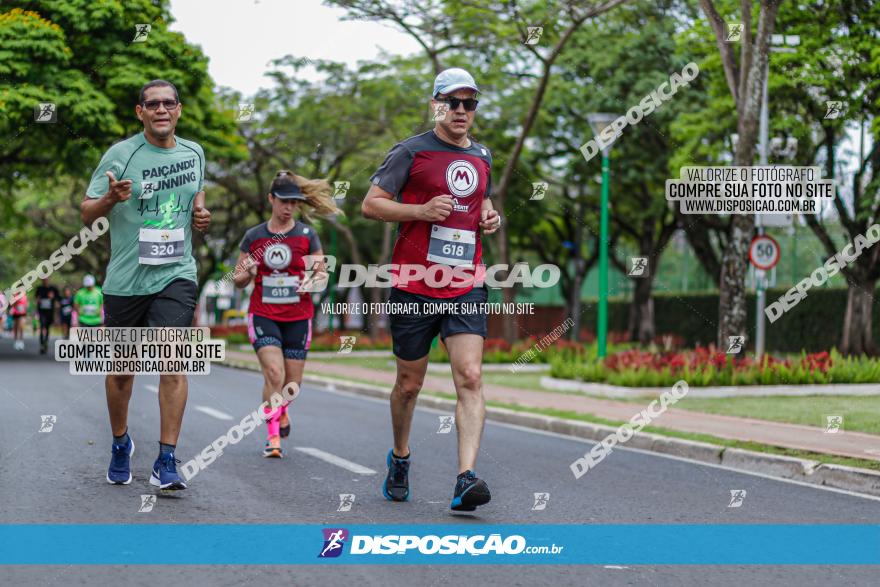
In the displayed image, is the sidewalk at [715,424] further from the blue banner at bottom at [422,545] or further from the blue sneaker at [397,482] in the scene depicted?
the blue sneaker at [397,482]

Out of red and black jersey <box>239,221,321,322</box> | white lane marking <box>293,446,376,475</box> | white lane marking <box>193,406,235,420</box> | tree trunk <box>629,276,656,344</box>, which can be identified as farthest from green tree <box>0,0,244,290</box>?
white lane marking <box>293,446,376,475</box>

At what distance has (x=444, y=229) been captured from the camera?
248 inches

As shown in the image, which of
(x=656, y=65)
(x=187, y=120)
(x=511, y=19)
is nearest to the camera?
(x=511, y=19)

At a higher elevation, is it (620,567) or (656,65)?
(656,65)

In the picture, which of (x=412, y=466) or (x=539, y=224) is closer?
(x=412, y=466)

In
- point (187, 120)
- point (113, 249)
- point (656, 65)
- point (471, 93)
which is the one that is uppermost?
point (656, 65)

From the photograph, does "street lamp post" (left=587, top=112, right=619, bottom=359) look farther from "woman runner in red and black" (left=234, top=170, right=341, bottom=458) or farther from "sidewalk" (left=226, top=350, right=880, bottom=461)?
"woman runner in red and black" (left=234, top=170, right=341, bottom=458)

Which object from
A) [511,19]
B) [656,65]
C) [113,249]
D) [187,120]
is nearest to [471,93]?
[113,249]

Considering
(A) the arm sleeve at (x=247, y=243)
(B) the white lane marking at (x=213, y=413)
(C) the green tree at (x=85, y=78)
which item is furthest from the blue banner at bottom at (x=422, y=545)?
(C) the green tree at (x=85, y=78)

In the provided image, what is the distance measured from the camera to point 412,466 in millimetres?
8492

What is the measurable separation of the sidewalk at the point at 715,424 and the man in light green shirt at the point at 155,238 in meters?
5.24

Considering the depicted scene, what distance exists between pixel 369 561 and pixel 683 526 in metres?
1.97

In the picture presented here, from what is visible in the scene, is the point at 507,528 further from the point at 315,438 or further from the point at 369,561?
the point at 315,438

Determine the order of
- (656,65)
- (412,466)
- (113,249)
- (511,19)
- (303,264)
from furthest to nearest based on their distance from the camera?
(656,65), (511,19), (303,264), (412,466), (113,249)
